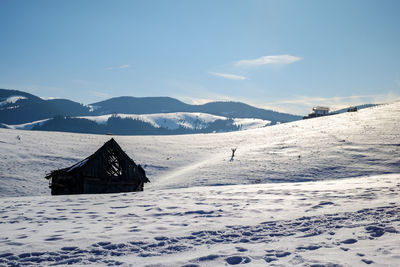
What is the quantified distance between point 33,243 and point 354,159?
34.4 metres

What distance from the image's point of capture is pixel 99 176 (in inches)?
842

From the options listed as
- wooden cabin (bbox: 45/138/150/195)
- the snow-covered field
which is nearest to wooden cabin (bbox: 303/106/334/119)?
wooden cabin (bbox: 45/138/150/195)

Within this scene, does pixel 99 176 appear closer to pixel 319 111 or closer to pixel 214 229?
pixel 214 229

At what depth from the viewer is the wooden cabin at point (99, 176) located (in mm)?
20922

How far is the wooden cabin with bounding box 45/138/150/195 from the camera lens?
20.9 meters

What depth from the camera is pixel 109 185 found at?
2170cm

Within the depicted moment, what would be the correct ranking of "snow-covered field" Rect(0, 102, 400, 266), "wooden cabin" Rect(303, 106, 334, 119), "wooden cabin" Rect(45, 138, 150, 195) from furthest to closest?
"wooden cabin" Rect(303, 106, 334, 119)
"wooden cabin" Rect(45, 138, 150, 195)
"snow-covered field" Rect(0, 102, 400, 266)

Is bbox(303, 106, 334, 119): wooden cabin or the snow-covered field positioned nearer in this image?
the snow-covered field

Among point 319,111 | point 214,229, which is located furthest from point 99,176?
point 319,111

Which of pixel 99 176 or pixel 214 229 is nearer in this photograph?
pixel 214 229

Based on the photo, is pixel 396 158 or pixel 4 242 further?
pixel 396 158

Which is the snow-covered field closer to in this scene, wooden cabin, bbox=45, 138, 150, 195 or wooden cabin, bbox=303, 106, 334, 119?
wooden cabin, bbox=45, 138, 150, 195

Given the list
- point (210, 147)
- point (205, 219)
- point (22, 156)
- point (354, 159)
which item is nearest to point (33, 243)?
point (205, 219)

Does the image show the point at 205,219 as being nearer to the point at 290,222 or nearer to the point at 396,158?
the point at 290,222
